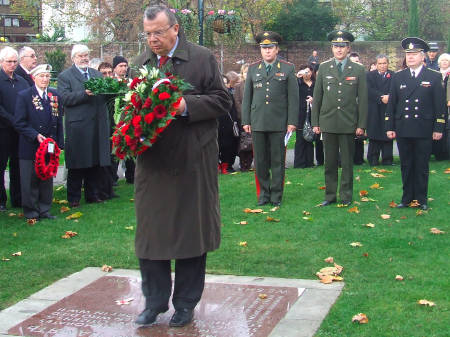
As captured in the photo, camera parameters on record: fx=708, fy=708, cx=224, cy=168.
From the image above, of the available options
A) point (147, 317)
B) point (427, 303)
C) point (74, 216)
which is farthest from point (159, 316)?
point (74, 216)

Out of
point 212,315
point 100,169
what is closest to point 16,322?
point 212,315

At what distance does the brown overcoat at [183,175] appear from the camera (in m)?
5.03

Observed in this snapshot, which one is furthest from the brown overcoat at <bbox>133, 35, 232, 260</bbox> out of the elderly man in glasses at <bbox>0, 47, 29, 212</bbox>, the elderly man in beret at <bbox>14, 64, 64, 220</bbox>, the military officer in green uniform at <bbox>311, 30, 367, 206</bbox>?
the elderly man in glasses at <bbox>0, 47, 29, 212</bbox>

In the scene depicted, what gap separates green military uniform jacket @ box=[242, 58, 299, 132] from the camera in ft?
33.0

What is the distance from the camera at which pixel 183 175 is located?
16.6 feet

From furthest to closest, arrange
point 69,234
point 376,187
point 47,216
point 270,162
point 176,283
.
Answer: point 376,187 < point 270,162 < point 47,216 < point 69,234 < point 176,283

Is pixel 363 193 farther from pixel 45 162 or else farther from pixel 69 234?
pixel 45 162

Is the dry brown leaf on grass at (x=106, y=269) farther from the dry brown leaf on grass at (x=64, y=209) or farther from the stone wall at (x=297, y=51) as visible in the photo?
the stone wall at (x=297, y=51)

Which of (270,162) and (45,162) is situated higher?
(45,162)

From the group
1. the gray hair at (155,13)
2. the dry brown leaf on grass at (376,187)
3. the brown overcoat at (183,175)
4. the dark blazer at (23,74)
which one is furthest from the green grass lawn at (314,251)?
the gray hair at (155,13)

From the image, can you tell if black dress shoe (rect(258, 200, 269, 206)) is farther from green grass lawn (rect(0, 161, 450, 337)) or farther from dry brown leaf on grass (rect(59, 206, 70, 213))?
dry brown leaf on grass (rect(59, 206, 70, 213))

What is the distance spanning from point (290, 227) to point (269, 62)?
9.15ft

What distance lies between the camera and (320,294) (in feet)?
19.2

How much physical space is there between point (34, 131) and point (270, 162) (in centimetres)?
336
